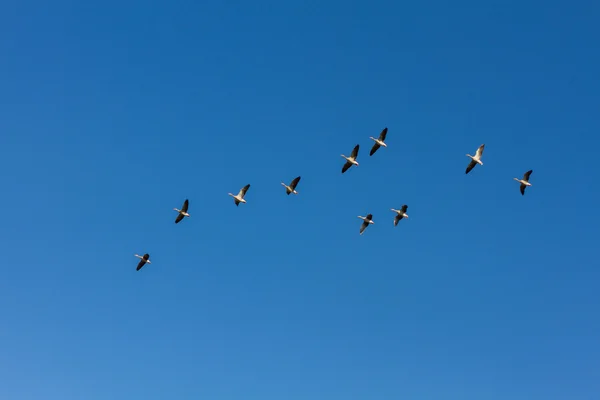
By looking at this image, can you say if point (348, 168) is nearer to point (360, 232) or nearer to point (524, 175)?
point (360, 232)

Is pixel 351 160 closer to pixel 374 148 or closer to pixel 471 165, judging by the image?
pixel 374 148

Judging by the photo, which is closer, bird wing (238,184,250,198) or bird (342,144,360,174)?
bird (342,144,360,174)

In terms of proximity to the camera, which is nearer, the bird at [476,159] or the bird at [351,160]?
the bird at [351,160]

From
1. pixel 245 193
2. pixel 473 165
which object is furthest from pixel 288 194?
pixel 473 165

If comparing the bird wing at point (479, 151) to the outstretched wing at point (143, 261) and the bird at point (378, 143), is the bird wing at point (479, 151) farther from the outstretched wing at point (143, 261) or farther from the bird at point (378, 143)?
the outstretched wing at point (143, 261)

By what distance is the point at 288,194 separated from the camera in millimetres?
122125

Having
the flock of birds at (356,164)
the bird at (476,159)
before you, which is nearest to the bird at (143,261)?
the flock of birds at (356,164)

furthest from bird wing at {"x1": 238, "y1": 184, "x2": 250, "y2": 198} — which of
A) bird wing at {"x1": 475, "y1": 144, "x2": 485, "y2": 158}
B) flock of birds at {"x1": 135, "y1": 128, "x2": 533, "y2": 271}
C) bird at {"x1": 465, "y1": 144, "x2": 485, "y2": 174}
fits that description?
bird wing at {"x1": 475, "y1": 144, "x2": 485, "y2": 158}

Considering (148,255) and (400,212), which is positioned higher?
(400,212)

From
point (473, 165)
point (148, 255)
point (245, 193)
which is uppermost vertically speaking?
point (473, 165)

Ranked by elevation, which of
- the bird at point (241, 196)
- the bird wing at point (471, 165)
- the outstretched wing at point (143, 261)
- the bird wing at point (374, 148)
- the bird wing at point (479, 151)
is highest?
the bird wing at point (479, 151)

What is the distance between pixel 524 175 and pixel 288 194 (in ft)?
89.6

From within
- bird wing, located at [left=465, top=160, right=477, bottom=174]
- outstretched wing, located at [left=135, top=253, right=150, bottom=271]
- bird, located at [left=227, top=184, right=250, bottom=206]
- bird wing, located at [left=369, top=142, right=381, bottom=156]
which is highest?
bird wing, located at [left=465, top=160, right=477, bottom=174]

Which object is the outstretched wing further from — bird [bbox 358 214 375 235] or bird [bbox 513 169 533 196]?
bird [bbox 513 169 533 196]
